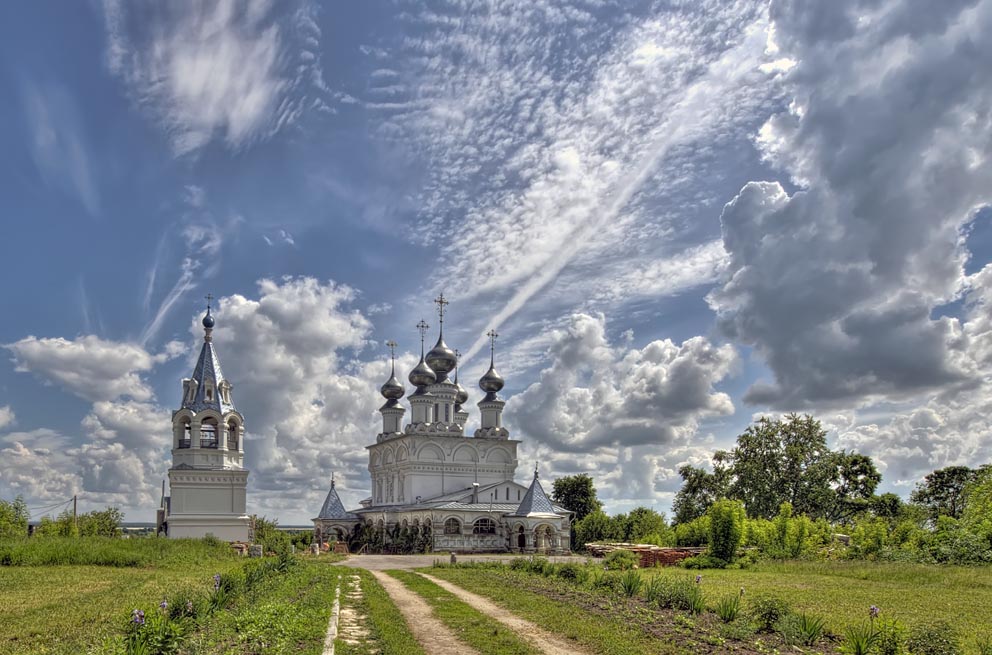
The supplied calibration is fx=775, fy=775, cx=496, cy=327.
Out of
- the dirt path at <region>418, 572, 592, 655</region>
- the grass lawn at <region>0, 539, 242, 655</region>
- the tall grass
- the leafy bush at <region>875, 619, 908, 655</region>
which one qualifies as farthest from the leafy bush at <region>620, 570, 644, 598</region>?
the tall grass

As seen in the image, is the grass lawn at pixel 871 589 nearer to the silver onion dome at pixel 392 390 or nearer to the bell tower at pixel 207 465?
the bell tower at pixel 207 465

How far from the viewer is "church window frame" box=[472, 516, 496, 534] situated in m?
44.0

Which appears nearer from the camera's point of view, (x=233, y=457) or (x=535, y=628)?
(x=535, y=628)

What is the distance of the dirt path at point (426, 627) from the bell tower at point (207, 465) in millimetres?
24044

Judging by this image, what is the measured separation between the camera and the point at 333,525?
4966 cm

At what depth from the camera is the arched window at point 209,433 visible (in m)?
40.1

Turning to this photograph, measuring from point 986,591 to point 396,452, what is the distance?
39.2 m

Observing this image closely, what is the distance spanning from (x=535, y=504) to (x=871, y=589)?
27.2 meters

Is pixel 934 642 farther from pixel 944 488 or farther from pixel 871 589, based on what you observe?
pixel 944 488

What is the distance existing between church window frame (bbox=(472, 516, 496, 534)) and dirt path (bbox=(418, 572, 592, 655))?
27.5m

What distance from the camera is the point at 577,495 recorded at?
55.5 meters

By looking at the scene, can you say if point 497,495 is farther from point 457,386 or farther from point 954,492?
point 954,492

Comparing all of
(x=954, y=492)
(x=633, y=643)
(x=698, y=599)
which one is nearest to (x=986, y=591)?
(x=698, y=599)

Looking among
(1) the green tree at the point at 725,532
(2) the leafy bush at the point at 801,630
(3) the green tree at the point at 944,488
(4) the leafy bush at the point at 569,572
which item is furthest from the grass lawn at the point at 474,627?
(3) the green tree at the point at 944,488
